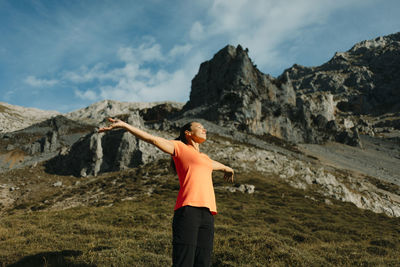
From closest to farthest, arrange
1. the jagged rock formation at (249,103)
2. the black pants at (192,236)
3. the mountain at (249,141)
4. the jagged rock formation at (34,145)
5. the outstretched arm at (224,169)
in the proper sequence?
the black pants at (192,236) < the outstretched arm at (224,169) < the mountain at (249,141) < the jagged rock formation at (34,145) < the jagged rock formation at (249,103)

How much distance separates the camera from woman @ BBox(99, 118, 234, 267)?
143 inches

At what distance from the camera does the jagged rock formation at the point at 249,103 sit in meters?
84.4

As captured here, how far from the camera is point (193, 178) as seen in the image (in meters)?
4.06

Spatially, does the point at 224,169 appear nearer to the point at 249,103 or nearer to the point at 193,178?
the point at 193,178

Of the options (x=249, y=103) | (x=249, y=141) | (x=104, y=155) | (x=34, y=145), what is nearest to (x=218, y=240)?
(x=104, y=155)

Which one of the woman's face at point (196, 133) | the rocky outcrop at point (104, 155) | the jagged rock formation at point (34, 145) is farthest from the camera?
the jagged rock formation at point (34, 145)

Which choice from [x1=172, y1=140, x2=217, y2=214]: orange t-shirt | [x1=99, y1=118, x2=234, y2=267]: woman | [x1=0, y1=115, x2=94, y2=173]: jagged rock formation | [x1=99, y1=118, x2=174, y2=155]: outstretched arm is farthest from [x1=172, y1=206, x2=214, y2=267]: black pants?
[x1=0, y1=115, x2=94, y2=173]: jagged rock formation

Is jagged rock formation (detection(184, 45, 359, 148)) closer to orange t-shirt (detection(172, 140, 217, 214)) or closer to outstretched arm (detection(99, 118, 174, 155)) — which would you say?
orange t-shirt (detection(172, 140, 217, 214))

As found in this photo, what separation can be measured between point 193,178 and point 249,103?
85.5m

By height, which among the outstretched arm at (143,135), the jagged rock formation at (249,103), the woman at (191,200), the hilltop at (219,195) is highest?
the jagged rock formation at (249,103)

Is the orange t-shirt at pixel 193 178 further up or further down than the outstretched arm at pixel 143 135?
further down

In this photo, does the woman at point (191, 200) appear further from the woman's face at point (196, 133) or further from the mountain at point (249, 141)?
the mountain at point (249, 141)

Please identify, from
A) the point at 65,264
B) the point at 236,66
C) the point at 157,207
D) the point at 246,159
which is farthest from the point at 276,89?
the point at 65,264

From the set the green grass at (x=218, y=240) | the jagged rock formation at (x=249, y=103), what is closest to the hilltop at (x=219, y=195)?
the green grass at (x=218, y=240)
